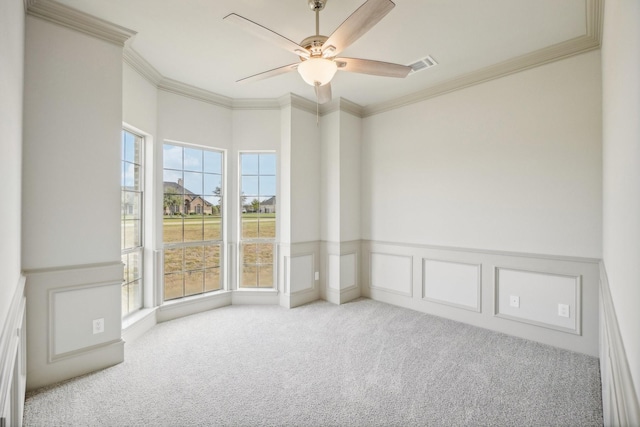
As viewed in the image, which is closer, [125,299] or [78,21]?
[78,21]

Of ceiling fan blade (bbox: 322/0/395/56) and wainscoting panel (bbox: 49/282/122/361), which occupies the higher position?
ceiling fan blade (bbox: 322/0/395/56)

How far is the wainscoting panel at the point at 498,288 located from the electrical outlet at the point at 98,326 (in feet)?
11.0

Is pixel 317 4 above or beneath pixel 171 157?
above

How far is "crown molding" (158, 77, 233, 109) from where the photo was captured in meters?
3.66

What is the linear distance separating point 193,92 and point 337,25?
7.26 feet

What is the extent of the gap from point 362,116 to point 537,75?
226cm

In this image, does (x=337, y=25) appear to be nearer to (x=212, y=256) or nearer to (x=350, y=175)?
(x=350, y=175)

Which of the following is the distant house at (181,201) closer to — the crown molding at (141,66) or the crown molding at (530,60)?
the crown molding at (141,66)

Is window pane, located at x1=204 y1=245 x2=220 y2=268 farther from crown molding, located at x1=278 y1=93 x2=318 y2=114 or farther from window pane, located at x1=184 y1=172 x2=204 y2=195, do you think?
crown molding, located at x1=278 y1=93 x2=318 y2=114

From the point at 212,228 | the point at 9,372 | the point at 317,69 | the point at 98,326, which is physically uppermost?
the point at 317,69

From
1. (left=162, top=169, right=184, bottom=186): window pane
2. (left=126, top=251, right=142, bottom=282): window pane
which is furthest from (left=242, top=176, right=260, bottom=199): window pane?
(left=126, top=251, right=142, bottom=282): window pane

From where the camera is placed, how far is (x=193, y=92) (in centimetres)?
390

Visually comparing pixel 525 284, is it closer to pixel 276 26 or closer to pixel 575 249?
pixel 575 249

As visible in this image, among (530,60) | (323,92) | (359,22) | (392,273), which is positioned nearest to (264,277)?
(392,273)
